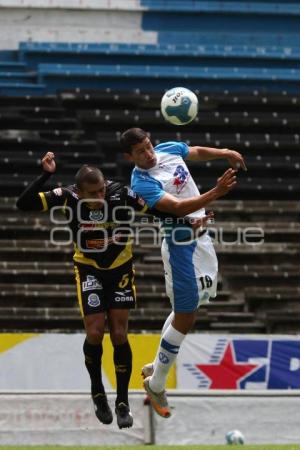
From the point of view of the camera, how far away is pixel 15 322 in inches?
629

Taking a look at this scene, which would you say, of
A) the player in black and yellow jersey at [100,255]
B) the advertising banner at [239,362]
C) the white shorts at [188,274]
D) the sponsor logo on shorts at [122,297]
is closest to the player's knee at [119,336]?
the player in black and yellow jersey at [100,255]

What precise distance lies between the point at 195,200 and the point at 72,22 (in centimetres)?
1433

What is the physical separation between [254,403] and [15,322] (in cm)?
579

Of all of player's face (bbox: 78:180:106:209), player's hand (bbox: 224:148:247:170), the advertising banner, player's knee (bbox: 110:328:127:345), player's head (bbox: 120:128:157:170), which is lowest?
the advertising banner

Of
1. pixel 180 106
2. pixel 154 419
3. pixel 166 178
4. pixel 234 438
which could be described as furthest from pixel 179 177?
pixel 154 419

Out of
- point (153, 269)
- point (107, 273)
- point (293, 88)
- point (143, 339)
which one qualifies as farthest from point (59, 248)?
point (107, 273)

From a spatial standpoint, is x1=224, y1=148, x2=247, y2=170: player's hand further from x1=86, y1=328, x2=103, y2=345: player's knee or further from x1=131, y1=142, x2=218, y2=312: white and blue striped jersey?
x1=86, y1=328, x2=103, y2=345: player's knee

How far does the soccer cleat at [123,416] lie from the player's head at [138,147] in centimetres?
188

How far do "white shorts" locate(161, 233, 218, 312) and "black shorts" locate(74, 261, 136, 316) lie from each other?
0.33 meters

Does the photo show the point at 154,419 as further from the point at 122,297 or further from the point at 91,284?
the point at 91,284

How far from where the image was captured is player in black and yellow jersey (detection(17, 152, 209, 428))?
28.0ft

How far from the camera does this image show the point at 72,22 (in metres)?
21.9

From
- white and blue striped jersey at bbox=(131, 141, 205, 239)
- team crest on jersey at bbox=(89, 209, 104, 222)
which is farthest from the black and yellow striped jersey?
white and blue striped jersey at bbox=(131, 141, 205, 239)

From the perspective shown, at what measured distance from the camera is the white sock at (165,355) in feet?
29.1
